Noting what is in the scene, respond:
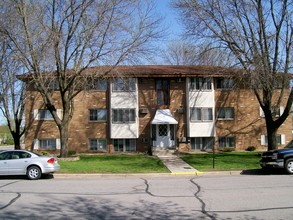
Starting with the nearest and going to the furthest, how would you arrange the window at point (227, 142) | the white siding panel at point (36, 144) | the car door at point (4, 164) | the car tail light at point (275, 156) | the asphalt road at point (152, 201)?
the asphalt road at point (152, 201) → the car door at point (4, 164) → the car tail light at point (275, 156) → the white siding panel at point (36, 144) → the window at point (227, 142)

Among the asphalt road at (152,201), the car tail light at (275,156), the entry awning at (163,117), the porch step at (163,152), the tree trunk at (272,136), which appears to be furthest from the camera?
the entry awning at (163,117)

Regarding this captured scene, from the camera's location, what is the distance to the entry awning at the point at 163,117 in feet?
88.8

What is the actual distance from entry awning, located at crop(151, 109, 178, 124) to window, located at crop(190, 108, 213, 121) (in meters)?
2.10

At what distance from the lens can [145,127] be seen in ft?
95.3

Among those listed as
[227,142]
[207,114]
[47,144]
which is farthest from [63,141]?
[227,142]

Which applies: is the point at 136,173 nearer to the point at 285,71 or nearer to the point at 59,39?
the point at 59,39

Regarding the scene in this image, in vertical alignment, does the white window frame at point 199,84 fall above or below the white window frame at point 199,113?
above

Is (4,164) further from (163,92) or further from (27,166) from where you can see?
(163,92)

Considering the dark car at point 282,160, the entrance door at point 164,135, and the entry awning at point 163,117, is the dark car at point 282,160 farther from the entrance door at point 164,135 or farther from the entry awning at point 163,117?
the entrance door at point 164,135

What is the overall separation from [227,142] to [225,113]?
2.61 meters

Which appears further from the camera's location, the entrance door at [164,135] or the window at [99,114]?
the window at [99,114]

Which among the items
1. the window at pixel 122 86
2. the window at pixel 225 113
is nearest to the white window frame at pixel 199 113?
the window at pixel 225 113

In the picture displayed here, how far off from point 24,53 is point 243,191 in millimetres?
16354

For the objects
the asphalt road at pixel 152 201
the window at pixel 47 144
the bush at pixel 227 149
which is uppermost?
the window at pixel 47 144
